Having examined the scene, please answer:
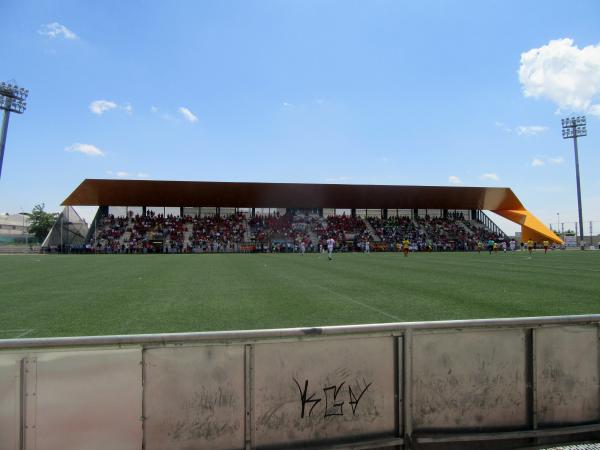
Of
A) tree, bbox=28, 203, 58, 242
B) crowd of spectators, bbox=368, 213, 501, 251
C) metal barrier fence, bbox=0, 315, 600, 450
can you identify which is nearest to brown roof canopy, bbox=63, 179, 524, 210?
crowd of spectators, bbox=368, 213, 501, 251

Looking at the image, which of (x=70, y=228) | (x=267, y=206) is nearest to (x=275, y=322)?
(x=267, y=206)

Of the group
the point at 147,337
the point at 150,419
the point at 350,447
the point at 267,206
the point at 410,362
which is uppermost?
the point at 267,206

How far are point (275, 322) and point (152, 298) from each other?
4709mm

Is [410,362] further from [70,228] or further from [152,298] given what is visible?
[70,228]

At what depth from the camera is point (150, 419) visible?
3041mm

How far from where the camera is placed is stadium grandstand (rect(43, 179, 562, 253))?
4812 cm

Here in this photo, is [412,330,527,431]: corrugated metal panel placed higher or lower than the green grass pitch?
higher

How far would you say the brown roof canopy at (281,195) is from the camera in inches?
1844

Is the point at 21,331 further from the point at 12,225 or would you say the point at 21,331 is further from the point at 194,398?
the point at 12,225

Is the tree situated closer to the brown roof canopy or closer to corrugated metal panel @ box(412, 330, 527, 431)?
the brown roof canopy


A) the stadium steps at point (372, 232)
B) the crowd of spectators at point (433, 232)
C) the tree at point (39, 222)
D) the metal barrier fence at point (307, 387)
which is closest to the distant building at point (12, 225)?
the tree at point (39, 222)

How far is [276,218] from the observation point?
5403cm

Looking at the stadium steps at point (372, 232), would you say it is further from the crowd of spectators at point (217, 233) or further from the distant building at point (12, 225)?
the distant building at point (12, 225)

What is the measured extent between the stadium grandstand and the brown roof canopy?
12 cm
